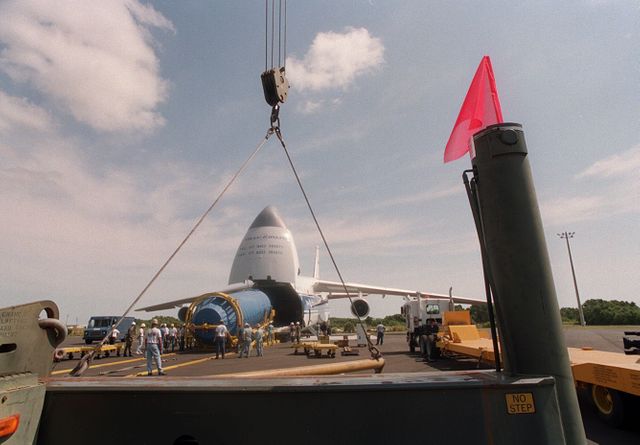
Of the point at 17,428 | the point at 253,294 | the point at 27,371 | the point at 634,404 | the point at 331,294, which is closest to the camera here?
the point at 17,428

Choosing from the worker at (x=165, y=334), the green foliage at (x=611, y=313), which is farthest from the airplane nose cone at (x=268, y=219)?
the green foliage at (x=611, y=313)

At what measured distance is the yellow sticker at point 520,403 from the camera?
185 centimetres

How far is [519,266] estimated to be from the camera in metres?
2.29

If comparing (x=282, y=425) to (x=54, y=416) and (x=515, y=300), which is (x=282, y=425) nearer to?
(x=54, y=416)

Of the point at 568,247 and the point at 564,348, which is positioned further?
the point at 568,247

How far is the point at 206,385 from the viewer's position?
2.02 meters

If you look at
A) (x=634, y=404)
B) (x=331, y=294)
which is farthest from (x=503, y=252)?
(x=331, y=294)

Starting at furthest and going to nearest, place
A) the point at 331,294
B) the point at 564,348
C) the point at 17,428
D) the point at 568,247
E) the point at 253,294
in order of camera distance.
Result: 1. the point at 331,294
2. the point at 568,247
3. the point at 253,294
4. the point at 564,348
5. the point at 17,428

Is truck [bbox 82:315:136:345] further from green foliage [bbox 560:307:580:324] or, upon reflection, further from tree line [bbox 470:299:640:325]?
green foliage [bbox 560:307:580:324]

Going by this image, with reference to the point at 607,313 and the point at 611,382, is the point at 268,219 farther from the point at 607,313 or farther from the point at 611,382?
the point at 607,313

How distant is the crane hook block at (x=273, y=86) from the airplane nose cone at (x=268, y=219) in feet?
111

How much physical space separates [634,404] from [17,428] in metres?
7.97

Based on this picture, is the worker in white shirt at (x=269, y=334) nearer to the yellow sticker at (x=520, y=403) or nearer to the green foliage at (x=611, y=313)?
the yellow sticker at (x=520, y=403)

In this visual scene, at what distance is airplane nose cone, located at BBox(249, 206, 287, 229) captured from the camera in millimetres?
39625
